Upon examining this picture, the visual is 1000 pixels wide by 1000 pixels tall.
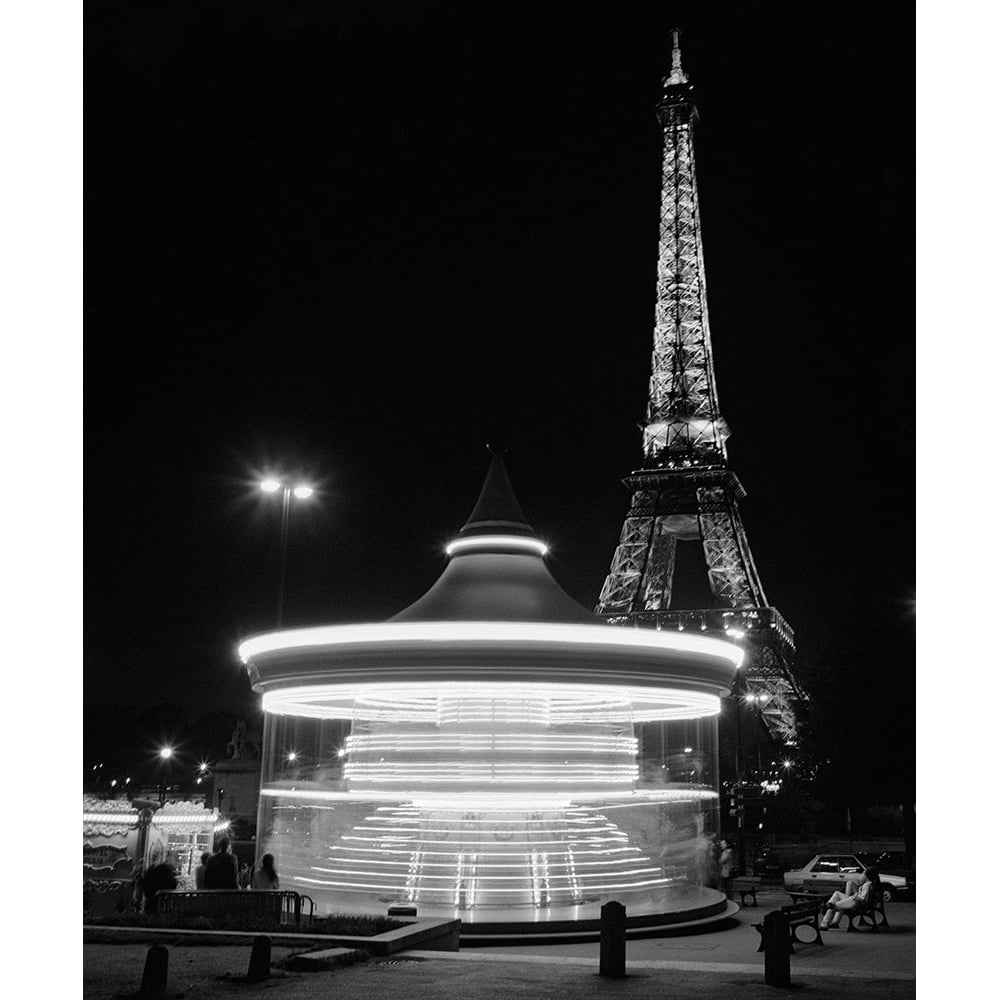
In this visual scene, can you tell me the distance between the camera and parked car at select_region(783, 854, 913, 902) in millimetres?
19453

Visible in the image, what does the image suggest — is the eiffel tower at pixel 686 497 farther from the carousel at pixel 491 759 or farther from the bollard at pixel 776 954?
the bollard at pixel 776 954

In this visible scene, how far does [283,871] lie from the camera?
14711 mm

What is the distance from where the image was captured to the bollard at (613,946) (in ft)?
32.2

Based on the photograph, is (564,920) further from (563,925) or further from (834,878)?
(834,878)

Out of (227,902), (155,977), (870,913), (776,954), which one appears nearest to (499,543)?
(227,902)

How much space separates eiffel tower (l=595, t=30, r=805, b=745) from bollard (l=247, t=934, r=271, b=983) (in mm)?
40893

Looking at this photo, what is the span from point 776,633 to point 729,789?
13003 mm

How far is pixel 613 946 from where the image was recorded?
9828 millimetres

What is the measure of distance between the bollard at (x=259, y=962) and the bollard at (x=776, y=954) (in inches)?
155

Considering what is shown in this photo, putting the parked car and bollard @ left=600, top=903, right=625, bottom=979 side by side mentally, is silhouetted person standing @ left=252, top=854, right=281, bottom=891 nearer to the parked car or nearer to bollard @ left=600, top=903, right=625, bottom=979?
bollard @ left=600, top=903, right=625, bottom=979

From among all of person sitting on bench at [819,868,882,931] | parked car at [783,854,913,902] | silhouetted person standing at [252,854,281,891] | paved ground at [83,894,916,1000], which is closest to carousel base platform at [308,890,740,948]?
paved ground at [83,894,916,1000]

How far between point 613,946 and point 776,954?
1.30 m
